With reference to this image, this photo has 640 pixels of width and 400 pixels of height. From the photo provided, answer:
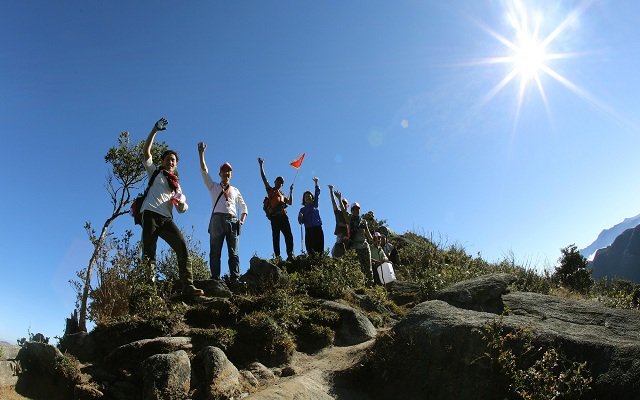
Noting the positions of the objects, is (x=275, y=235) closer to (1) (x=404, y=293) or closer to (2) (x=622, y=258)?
(1) (x=404, y=293)

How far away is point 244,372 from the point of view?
5.54m

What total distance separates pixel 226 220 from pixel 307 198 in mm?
3647

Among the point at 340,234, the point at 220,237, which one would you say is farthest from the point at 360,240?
the point at 220,237

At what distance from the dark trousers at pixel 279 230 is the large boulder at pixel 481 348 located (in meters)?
5.34

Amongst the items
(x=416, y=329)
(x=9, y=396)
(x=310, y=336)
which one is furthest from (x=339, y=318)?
(x=9, y=396)

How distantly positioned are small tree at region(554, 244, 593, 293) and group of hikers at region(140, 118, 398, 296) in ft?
25.1

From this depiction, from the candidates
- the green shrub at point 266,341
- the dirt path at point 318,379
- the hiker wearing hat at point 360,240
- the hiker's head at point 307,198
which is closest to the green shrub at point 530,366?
the dirt path at point 318,379

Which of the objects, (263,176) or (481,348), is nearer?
(481,348)

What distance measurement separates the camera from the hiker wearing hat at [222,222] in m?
8.50

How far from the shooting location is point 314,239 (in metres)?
11.5

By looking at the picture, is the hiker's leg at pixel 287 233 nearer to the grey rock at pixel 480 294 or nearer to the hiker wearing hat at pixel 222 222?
the hiker wearing hat at pixel 222 222

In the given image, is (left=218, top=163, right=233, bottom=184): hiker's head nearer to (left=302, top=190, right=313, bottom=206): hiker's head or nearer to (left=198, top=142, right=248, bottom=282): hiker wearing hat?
(left=198, top=142, right=248, bottom=282): hiker wearing hat

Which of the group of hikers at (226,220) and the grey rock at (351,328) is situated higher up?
the group of hikers at (226,220)

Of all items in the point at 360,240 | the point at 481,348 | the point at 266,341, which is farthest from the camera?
the point at 360,240
